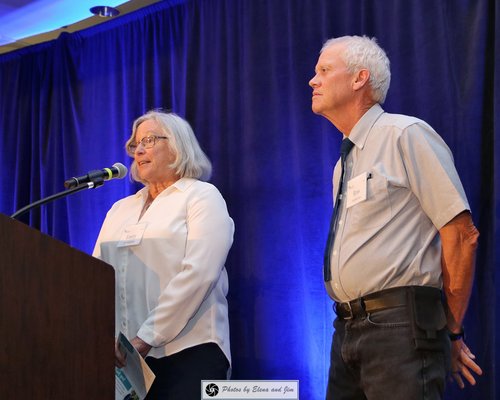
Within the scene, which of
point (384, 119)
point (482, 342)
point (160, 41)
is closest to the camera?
point (384, 119)

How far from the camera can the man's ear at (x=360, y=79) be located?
245 centimetres

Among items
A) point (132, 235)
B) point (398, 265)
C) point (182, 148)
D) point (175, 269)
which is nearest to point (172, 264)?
point (175, 269)

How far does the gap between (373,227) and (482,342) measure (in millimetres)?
946

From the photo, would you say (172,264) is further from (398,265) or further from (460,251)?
(460,251)

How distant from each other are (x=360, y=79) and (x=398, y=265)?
74 cm

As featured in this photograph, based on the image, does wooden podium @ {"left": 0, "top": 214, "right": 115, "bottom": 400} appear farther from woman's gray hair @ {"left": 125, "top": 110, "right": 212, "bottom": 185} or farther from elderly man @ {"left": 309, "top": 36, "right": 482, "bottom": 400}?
woman's gray hair @ {"left": 125, "top": 110, "right": 212, "bottom": 185}

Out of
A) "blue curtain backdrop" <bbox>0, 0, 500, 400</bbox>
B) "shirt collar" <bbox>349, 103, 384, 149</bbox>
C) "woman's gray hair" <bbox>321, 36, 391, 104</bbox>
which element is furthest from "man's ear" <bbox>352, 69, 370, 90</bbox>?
"blue curtain backdrop" <bbox>0, 0, 500, 400</bbox>

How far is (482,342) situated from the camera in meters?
2.76

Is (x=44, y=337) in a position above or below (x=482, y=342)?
above

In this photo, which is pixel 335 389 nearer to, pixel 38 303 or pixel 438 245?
pixel 438 245

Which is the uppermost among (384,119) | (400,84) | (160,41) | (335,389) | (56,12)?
(56,12)

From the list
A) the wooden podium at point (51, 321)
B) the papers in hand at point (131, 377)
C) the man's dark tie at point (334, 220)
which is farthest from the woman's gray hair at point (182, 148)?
the wooden podium at point (51, 321)

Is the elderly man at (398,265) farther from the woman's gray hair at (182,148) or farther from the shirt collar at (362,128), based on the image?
the woman's gray hair at (182,148)

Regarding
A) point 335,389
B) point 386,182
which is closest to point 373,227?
point 386,182
